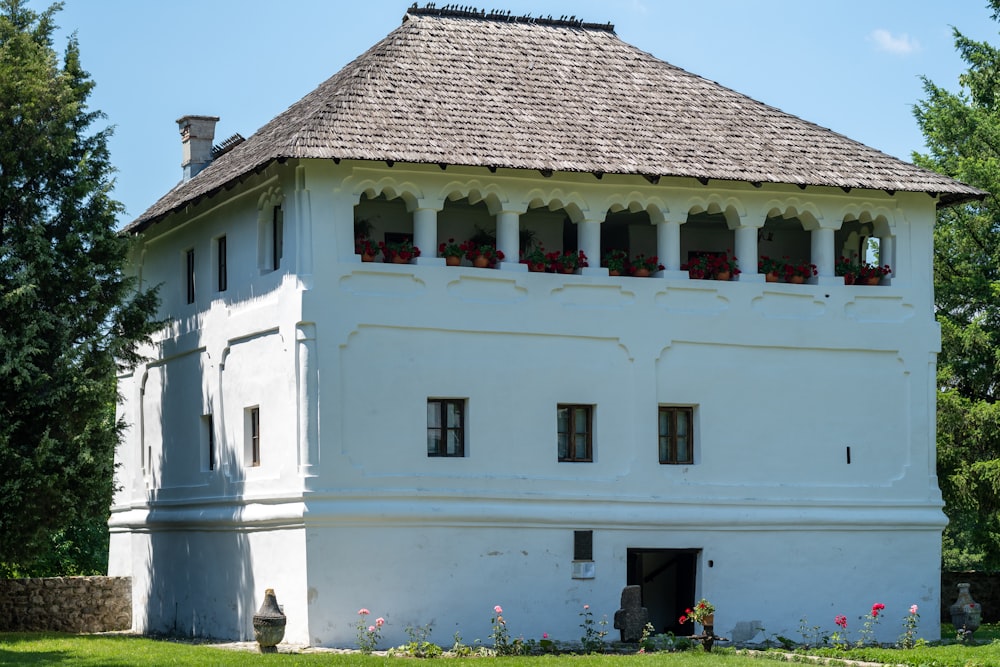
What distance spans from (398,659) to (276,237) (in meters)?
7.55

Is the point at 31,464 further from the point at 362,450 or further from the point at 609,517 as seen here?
the point at 609,517

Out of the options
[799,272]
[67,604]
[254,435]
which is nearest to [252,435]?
[254,435]

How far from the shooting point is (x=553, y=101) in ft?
91.7

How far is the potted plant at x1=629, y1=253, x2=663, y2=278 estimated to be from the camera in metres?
26.9

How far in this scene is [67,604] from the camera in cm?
3072

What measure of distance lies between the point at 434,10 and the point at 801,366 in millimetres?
9122

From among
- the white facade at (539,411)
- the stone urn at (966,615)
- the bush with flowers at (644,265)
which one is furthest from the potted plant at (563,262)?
the stone urn at (966,615)

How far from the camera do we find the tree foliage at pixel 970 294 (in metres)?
34.3

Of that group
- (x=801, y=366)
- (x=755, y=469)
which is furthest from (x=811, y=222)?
Answer: (x=755, y=469)

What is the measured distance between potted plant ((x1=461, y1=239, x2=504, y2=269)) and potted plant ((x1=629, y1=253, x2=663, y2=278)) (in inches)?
91.7

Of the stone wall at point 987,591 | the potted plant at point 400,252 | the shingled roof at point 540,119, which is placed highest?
the shingled roof at point 540,119

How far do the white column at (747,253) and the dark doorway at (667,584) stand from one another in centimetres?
463

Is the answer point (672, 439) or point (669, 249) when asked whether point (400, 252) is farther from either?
point (672, 439)

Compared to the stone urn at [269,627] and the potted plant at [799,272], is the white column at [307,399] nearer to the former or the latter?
the stone urn at [269,627]
